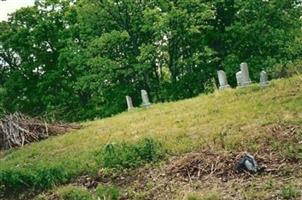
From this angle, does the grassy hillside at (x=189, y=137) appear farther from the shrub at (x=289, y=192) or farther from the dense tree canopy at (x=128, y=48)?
the dense tree canopy at (x=128, y=48)

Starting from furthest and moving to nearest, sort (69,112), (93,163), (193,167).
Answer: (69,112)
(93,163)
(193,167)

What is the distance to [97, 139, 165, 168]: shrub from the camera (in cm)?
920

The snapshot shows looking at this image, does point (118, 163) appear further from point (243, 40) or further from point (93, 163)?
point (243, 40)

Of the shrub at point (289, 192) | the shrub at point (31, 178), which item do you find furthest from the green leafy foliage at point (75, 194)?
the shrub at point (289, 192)

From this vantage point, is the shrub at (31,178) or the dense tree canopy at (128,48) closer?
the shrub at (31,178)

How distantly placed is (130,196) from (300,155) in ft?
8.09

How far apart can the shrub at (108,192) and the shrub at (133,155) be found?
3.59 ft

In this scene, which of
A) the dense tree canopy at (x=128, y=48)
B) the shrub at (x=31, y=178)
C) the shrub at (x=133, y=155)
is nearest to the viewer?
the shrub at (x=133, y=155)

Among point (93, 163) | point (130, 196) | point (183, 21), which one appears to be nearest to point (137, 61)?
point (183, 21)

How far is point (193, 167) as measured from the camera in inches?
316

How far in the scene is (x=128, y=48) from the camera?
3688 cm

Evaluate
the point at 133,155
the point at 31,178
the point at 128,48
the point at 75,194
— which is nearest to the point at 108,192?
the point at 75,194

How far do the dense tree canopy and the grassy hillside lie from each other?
62.9ft

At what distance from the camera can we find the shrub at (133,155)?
9.20 metres
